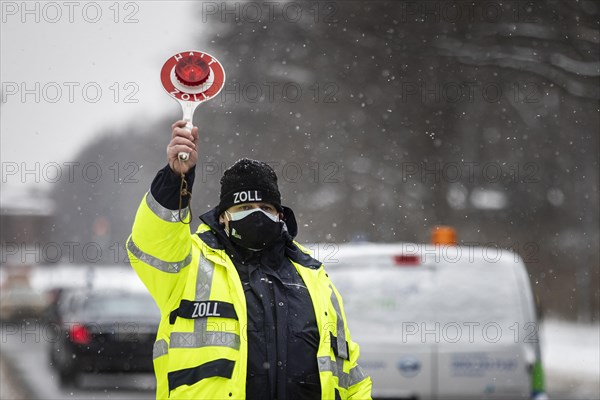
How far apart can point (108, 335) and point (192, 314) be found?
37.8 ft

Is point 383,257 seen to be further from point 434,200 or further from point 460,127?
point 434,200

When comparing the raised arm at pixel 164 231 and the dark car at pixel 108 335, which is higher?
the raised arm at pixel 164 231

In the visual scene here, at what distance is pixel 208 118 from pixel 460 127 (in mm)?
9082

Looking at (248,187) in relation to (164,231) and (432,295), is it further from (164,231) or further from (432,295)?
(432,295)

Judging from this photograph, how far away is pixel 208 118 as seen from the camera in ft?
104

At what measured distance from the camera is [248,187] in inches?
173

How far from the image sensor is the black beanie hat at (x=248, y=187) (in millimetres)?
4384

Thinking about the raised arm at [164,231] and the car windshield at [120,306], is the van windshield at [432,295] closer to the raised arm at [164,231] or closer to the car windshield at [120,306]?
the raised arm at [164,231]

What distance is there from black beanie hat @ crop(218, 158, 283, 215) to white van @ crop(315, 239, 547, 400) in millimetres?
3348

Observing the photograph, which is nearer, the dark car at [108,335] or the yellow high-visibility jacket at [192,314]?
the yellow high-visibility jacket at [192,314]

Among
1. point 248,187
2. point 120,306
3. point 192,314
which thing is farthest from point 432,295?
point 120,306

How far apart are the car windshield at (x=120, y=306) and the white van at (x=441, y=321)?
788cm

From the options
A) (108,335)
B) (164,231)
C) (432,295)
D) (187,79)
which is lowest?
(108,335)

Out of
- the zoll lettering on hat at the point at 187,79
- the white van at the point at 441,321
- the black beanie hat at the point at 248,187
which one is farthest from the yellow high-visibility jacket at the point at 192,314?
the white van at the point at 441,321
